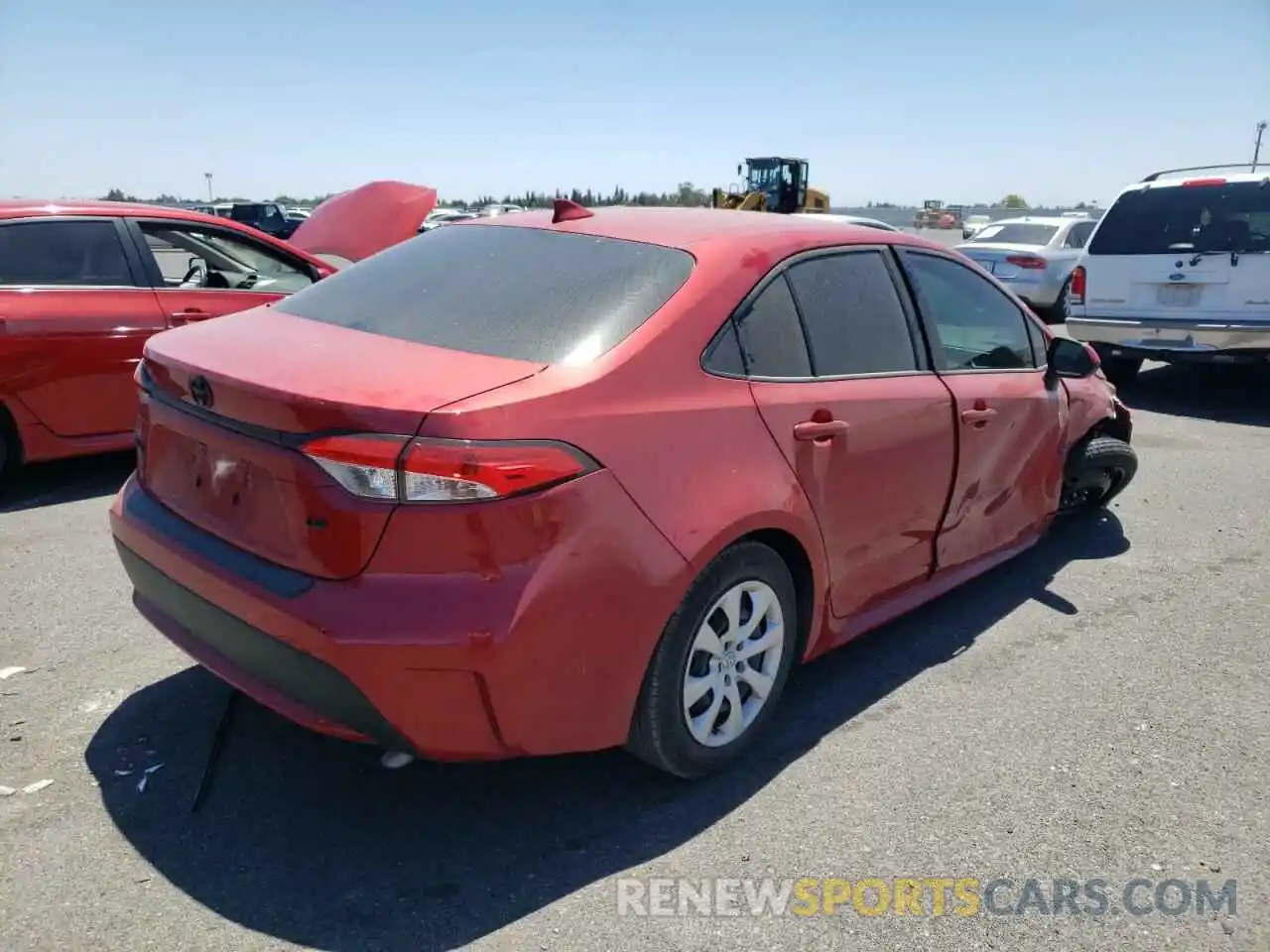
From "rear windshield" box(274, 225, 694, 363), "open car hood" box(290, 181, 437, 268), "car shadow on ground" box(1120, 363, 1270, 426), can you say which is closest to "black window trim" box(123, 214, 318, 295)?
"rear windshield" box(274, 225, 694, 363)

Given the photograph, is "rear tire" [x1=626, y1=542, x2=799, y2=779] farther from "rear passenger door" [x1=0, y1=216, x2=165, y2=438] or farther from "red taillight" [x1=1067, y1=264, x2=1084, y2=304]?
"red taillight" [x1=1067, y1=264, x2=1084, y2=304]

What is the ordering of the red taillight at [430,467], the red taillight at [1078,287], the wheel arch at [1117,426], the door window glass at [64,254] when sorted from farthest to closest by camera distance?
1. the red taillight at [1078,287]
2. the door window glass at [64,254]
3. the wheel arch at [1117,426]
4. the red taillight at [430,467]

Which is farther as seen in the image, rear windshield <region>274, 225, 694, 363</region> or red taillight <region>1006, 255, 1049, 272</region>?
red taillight <region>1006, 255, 1049, 272</region>

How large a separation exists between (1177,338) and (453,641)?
7.93m

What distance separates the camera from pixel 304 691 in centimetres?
241

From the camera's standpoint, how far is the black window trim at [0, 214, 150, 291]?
5.43 metres

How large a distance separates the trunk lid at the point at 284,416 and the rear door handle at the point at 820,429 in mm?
887

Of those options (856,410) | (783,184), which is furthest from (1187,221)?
(783,184)

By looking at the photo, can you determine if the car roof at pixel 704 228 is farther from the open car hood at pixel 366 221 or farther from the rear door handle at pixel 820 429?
the open car hood at pixel 366 221

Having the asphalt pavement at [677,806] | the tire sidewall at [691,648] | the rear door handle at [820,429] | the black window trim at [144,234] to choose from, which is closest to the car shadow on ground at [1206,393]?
the asphalt pavement at [677,806]

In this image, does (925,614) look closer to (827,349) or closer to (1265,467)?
(827,349)

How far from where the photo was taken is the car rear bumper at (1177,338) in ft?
26.1

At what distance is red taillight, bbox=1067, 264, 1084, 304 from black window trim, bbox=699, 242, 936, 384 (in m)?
6.17

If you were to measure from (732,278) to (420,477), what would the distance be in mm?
1197
